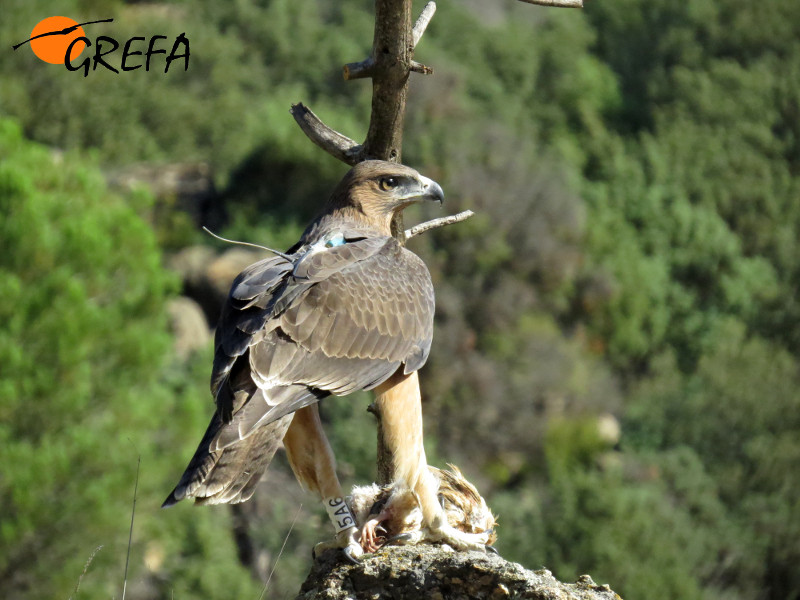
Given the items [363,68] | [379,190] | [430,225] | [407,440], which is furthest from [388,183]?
[407,440]

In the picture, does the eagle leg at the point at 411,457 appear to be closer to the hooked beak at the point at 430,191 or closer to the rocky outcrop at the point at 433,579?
the rocky outcrop at the point at 433,579

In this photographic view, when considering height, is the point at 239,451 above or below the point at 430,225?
below

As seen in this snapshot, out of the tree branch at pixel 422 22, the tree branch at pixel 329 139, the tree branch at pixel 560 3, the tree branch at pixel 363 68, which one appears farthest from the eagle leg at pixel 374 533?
the tree branch at pixel 560 3

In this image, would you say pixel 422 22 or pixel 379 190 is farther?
pixel 422 22

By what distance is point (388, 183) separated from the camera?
510cm

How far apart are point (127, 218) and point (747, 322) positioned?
27.9 metres

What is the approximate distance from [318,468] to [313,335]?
1.98ft

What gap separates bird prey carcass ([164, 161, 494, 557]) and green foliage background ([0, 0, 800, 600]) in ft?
20.8

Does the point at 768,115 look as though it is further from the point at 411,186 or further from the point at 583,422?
the point at 411,186

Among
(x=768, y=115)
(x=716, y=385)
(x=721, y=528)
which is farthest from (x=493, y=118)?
(x=721, y=528)

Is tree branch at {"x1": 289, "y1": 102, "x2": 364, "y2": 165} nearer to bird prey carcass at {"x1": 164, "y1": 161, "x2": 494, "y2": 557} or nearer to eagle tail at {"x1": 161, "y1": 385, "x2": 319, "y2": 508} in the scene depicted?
bird prey carcass at {"x1": 164, "y1": 161, "x2": 494, "y2": 557}

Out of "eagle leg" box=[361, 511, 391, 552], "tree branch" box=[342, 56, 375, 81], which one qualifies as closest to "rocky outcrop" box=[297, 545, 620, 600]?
"eagle leg" box=[361, 511, 391, 552]

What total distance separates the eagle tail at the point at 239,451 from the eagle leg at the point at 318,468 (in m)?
0.37

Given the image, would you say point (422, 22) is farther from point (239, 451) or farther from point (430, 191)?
point (239, 451)
